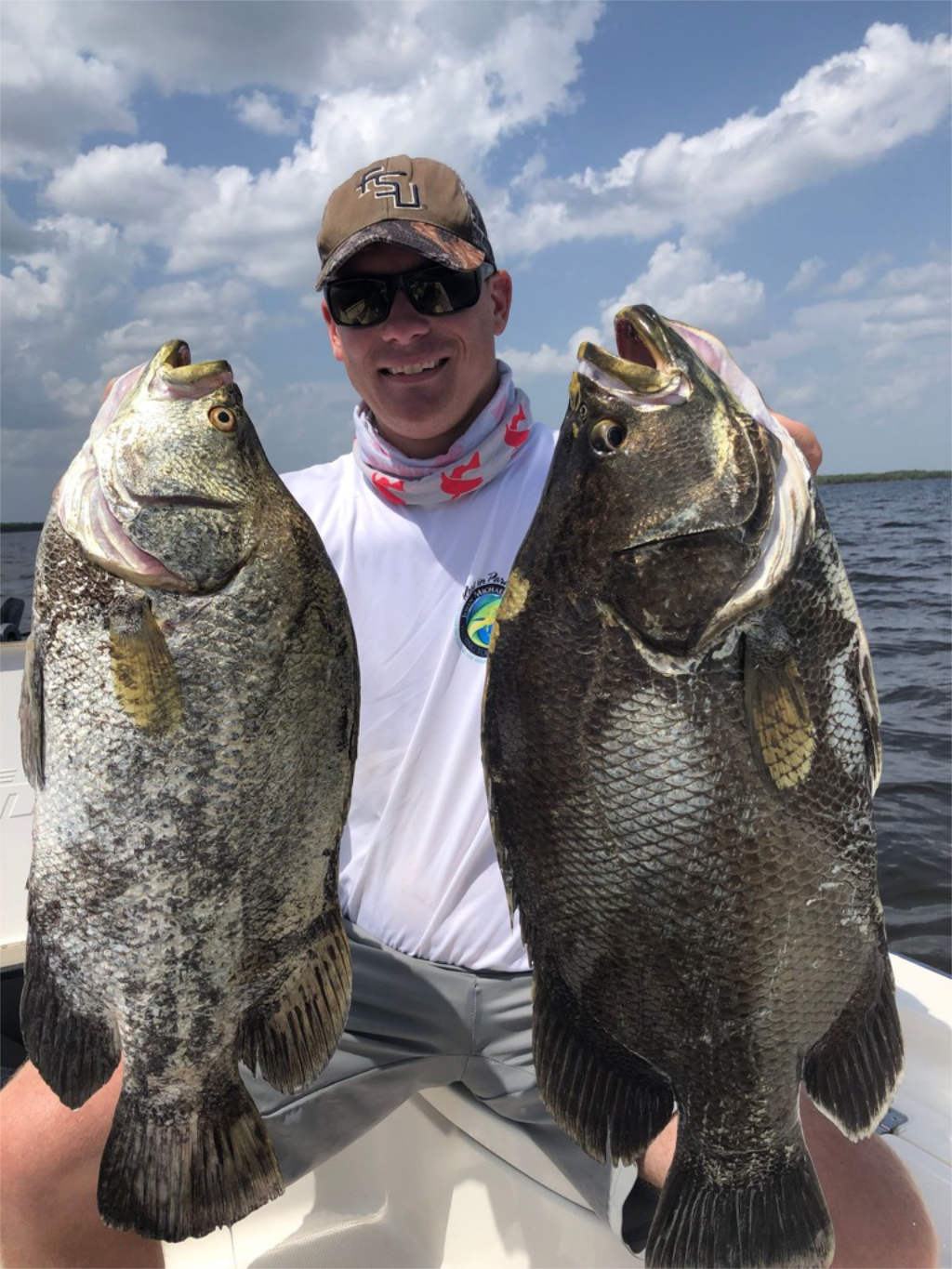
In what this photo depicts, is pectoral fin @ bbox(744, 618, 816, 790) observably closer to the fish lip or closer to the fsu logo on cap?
the fish lip

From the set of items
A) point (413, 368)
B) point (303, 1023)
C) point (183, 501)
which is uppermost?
point (413, 368)

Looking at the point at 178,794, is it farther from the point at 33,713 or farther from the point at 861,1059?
the point at 861,1059

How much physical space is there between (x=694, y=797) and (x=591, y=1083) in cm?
72

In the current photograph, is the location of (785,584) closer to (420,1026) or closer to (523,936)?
(523,936)

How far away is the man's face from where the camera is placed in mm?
2965

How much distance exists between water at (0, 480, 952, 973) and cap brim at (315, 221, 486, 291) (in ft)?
4.04

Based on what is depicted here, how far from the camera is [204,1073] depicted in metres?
2.04

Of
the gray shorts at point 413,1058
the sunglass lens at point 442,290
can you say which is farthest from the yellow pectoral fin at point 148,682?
the sunglass lens at point 442,290

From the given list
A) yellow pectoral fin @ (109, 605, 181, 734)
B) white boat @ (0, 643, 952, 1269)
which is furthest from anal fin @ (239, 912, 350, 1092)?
white boat @ (0, 643, 952, 1269)

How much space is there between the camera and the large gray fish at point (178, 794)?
1.96m

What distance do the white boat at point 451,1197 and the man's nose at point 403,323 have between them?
8.48 feet

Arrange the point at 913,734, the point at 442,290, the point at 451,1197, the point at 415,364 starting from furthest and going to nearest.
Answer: the point at 913,734 < the point at 451,1197 < the point at 415,364 < the point at 442,290

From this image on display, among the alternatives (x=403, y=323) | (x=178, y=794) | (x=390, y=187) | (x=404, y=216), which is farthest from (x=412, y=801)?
(x=390, y=187)

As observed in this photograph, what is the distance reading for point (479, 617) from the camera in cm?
285
